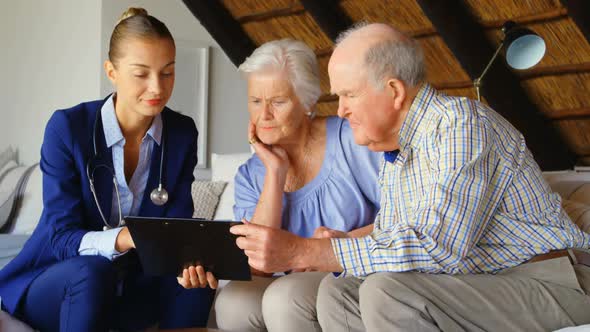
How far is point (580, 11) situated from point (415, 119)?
2156 millimetres

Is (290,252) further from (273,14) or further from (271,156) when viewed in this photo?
(273,14)

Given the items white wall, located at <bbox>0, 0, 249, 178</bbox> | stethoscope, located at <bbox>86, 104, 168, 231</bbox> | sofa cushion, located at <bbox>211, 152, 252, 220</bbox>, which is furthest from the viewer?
white wall, located at <bbox>0, 0, 249, 178</bbox>

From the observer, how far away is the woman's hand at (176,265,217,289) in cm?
222

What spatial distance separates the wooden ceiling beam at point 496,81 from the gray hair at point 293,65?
1.92 metres

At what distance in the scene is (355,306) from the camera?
1915mm

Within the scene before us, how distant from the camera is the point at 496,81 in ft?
15.4

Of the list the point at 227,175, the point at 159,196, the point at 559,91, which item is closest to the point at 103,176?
the point at 159,196

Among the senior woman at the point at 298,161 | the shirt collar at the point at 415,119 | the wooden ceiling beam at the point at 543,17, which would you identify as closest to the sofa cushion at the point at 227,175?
the senior woman at the point at 298,161

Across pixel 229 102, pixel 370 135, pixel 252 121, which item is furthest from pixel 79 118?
pixel 229 102

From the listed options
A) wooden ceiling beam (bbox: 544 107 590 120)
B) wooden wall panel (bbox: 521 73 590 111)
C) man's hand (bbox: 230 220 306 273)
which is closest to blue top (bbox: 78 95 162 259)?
man's hand (bbox: 230 220 306 273)

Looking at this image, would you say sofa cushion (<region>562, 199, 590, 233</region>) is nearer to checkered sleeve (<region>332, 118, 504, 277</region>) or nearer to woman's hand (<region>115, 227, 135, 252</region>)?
checkered sleeve (<region>332, 118, 504, 277</region>)

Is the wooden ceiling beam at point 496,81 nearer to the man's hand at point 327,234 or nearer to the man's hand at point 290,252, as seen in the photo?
the man's hand at point 327,234

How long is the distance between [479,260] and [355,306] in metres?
0.31

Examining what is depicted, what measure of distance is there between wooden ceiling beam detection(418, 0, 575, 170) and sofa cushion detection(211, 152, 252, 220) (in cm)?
140
